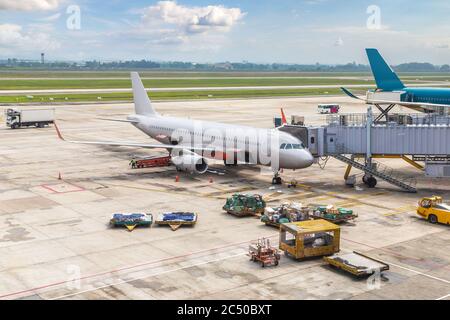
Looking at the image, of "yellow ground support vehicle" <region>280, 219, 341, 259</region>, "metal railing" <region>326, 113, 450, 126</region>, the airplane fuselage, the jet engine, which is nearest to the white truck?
the airplane fuselage

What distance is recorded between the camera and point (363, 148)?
44.9 metres

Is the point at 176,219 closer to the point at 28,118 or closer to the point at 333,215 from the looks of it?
the point at 333,215

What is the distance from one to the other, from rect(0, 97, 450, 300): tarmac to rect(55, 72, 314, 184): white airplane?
193 cm

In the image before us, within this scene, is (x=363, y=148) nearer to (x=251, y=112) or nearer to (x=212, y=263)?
(x=212, y=263)

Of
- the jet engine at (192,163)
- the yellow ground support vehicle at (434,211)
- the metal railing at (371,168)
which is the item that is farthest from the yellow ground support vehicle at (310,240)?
Answer: the jet engine at (192,163)

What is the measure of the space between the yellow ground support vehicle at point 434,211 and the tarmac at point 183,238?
0.64 metres

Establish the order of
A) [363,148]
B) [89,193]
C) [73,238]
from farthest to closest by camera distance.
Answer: [363,148] < [89,193] < [73,238]

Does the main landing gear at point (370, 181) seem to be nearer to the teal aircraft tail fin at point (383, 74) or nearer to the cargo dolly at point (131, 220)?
the cargo dolly at point (131, 220)

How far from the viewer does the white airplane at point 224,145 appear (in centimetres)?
4366

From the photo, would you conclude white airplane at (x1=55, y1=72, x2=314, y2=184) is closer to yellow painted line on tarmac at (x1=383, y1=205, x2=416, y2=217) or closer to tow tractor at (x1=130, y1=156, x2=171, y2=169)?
tow tractor at (x1=130, y1=156, x2=171, y2=169)

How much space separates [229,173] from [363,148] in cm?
1337

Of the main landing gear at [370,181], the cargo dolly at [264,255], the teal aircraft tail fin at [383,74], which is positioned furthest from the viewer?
the teal aircraft tail fin at [383,74]
